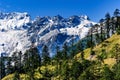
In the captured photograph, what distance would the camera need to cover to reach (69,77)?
185500mm

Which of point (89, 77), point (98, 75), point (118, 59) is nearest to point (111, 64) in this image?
point (118, 59)

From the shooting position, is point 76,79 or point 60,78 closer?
point 76,79

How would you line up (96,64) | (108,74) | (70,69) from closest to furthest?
(108,74) → (70,69) → (96,64)

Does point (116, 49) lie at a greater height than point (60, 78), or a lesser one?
greater

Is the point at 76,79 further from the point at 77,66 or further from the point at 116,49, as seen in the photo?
the point at 116,49

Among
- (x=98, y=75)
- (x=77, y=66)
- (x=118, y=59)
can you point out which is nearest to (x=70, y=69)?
(x=77, y=66)

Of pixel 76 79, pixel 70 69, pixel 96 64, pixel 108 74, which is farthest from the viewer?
pixel 96 64

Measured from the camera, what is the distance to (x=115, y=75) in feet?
530

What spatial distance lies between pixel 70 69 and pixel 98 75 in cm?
1539

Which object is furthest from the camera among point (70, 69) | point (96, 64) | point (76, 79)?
point (96, 64)

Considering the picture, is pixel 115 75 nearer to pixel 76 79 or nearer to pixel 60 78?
pixel 76 79

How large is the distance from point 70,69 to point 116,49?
96.3ft

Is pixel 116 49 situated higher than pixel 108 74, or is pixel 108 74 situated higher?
pixel 116 49

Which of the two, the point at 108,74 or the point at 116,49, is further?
the point at 116,49
